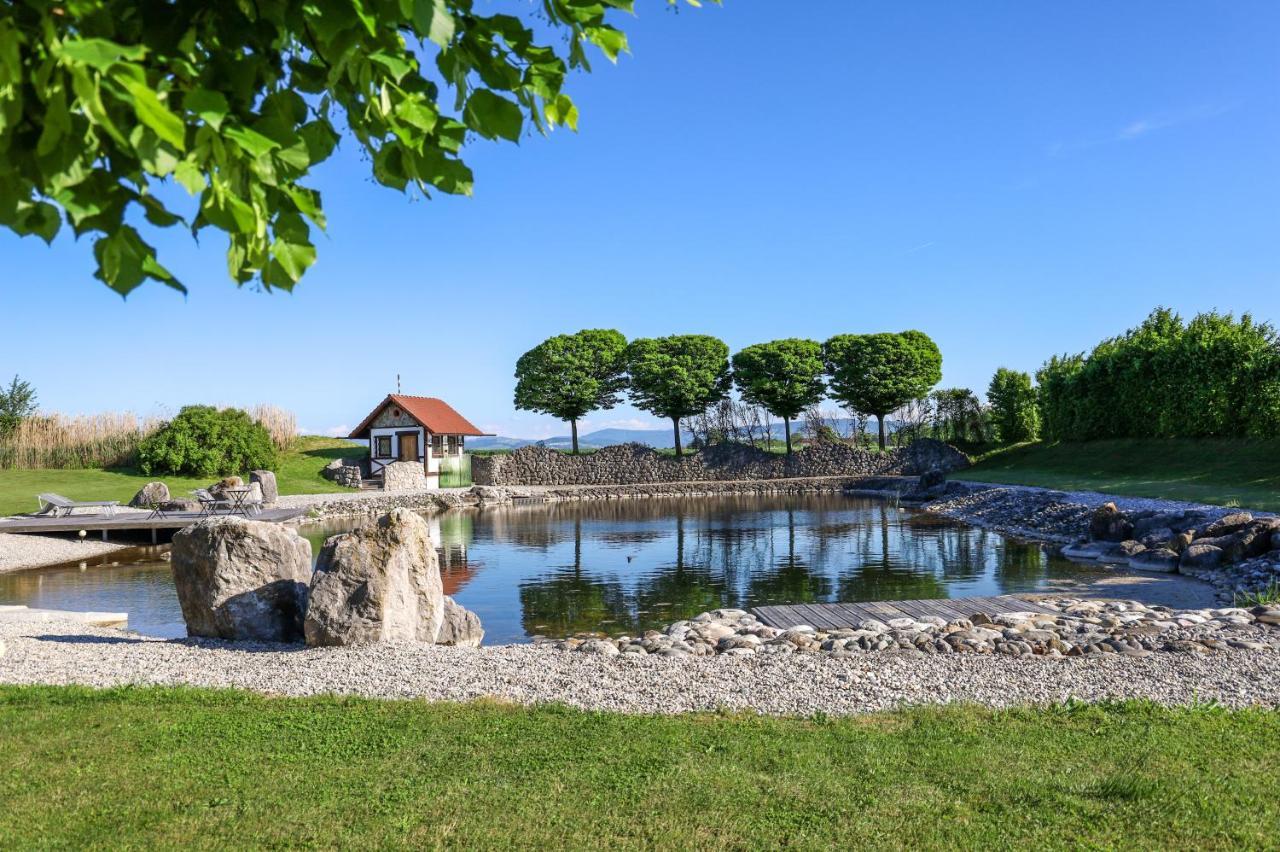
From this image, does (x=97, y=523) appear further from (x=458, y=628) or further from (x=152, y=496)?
(x=458, y=628)

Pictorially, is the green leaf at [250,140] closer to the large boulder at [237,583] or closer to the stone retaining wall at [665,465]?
the large boulder at [237,583]

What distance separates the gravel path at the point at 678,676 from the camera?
636 centimetres

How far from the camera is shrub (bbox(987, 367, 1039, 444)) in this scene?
43.7 m

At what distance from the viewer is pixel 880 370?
47.5 meters

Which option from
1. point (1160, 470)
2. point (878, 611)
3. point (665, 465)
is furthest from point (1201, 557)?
point (665, 465)

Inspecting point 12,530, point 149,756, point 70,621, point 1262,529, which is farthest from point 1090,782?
point 12,530

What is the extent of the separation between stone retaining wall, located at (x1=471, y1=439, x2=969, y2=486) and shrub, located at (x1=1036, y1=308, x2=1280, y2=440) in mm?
8893

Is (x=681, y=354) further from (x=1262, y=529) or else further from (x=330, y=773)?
(x=330, y=773)

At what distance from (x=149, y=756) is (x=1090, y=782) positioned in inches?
200

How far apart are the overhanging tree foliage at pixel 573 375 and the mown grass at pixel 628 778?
138ft

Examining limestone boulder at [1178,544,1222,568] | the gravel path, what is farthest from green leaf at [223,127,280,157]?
limestone boulder at [1178,544,1222,568]

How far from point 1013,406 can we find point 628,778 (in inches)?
1731

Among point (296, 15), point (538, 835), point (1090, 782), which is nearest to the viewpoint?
point (296, 15)

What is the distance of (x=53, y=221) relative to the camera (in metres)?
2.10
